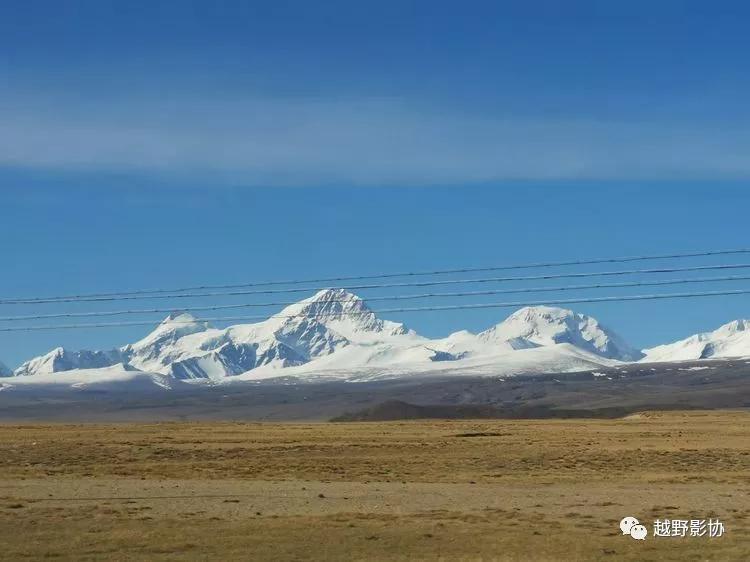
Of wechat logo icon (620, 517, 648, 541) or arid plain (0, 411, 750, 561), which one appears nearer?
arid plain (0, 411, 750, 561)

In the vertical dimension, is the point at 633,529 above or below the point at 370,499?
below

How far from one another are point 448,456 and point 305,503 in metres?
20.0

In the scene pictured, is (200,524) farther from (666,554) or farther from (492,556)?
(666,554)

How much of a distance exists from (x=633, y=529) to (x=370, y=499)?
402 inches

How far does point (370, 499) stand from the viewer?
119ft

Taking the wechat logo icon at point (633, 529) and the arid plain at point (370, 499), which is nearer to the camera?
the arid plain at point (370, 499)

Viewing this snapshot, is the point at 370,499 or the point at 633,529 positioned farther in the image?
the point at 370,499

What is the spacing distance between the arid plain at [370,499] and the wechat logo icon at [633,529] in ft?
1.10

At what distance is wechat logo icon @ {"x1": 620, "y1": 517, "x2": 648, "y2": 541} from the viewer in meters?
28.0

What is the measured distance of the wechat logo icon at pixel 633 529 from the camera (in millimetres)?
27984

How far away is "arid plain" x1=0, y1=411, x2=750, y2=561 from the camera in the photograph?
2694 centimetres

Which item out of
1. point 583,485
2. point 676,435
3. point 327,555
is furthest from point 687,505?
point 676,435

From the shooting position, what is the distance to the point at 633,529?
93.9 feet

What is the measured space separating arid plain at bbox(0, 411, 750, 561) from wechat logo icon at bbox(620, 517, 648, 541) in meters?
0.33
